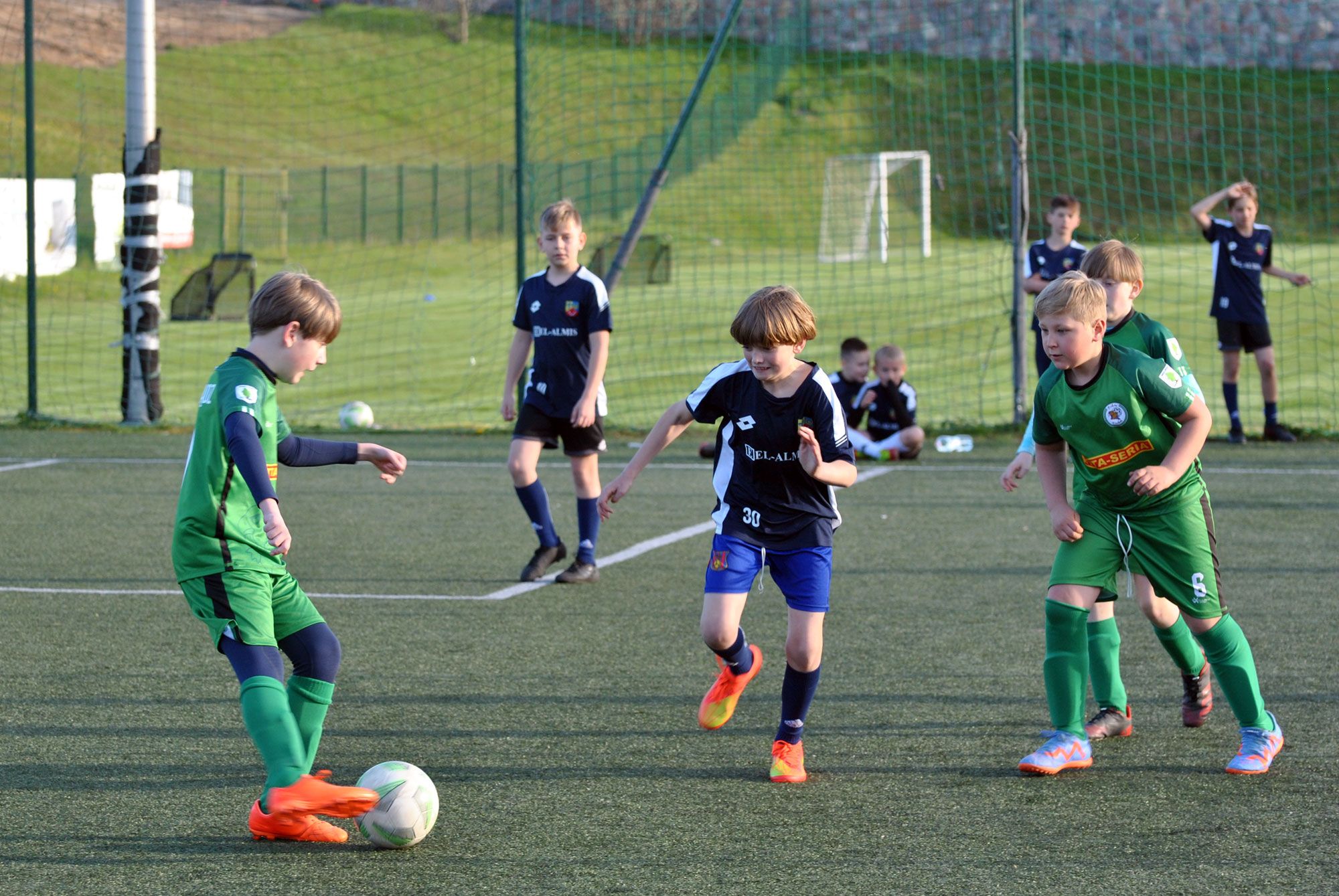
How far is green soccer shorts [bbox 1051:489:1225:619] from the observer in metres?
4.25

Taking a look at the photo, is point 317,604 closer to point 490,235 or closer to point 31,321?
point 31,321

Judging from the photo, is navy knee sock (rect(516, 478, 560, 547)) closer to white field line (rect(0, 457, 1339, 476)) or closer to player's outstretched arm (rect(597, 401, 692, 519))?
player's outstretched arm (rect(597, 401, 692, 519))

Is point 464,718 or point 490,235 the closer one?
point 464,718

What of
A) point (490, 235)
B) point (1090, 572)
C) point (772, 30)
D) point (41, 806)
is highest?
point (772, 30)

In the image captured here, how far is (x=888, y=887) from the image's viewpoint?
3371 mm

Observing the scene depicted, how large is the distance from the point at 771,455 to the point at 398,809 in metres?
1.46

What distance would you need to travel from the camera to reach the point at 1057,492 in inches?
170

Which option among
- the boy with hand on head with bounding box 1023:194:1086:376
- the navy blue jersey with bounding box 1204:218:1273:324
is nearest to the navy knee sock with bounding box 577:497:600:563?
the boy with hand on head with bounding box 1023:194:1086:376

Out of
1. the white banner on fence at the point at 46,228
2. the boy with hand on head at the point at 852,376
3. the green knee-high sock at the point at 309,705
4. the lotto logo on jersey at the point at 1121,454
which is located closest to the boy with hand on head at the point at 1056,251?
the boy with hand on head at the point at 852,376

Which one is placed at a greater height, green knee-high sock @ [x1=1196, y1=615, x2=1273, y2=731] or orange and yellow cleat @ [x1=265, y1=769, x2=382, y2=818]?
green knee-high sock @ [x1=1196, y1=615, x2=1273, y2=731]

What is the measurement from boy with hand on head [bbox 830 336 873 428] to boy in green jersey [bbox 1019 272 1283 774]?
674 cm

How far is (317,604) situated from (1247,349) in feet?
27.2

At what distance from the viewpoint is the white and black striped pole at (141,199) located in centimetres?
1224

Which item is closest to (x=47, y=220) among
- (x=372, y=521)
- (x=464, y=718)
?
(x=372, y=521)
